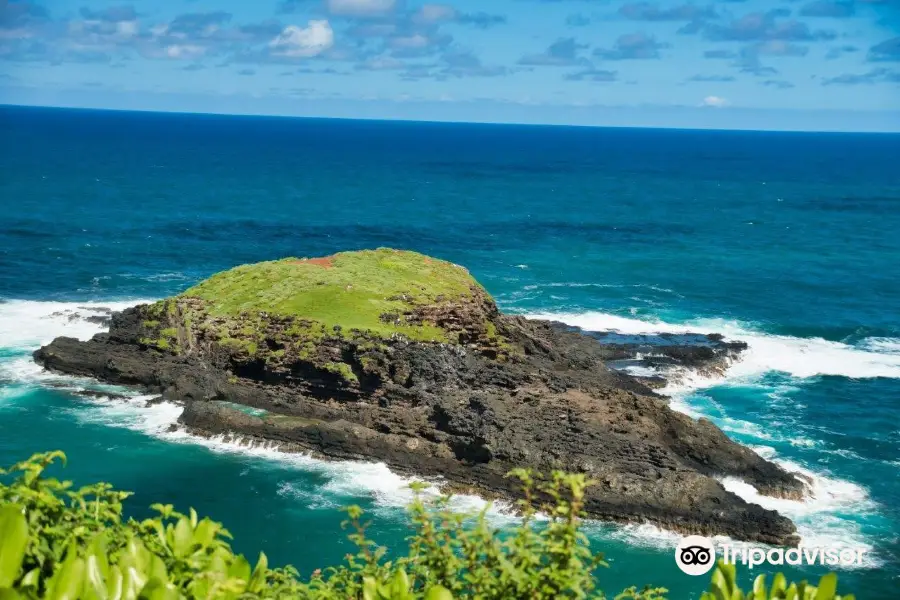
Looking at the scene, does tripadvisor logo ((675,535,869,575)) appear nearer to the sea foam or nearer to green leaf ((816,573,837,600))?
the sea foam

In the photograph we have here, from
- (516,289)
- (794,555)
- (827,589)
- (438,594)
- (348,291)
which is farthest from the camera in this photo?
(516,289)

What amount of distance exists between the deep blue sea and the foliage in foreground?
787 inches

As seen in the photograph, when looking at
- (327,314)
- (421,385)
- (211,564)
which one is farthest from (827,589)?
(327,314)

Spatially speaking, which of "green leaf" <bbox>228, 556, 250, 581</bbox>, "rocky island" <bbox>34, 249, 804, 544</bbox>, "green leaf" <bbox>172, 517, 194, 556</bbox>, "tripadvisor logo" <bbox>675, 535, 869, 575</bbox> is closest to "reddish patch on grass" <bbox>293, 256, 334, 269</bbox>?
"rocky island" <bbox>34, 249, 804, 544</bbox>

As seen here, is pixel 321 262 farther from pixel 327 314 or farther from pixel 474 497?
pixel 474 497

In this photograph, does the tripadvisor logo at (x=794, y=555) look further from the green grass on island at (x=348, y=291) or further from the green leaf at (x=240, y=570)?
the green leaf at (x=240, y=570)

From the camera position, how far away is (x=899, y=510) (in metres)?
36.1

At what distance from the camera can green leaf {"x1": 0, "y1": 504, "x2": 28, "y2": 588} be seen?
338 inches

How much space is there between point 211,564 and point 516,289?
63.8 m

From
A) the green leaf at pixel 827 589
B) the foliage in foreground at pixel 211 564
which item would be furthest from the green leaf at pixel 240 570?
the green leaf at pixel 827 589

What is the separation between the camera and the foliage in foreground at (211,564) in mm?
8617

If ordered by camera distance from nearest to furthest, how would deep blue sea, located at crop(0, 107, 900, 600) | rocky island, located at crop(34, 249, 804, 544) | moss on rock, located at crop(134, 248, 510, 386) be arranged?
1. rocky island, located at crop(34, 249, 804, 544)
2. deep blue sea, located at crop(0, 107, 900, 600)
3. moss on rock, located at crop(134, 248, 510, 386)

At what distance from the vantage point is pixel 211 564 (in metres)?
9.90

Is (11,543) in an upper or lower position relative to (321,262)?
upper
